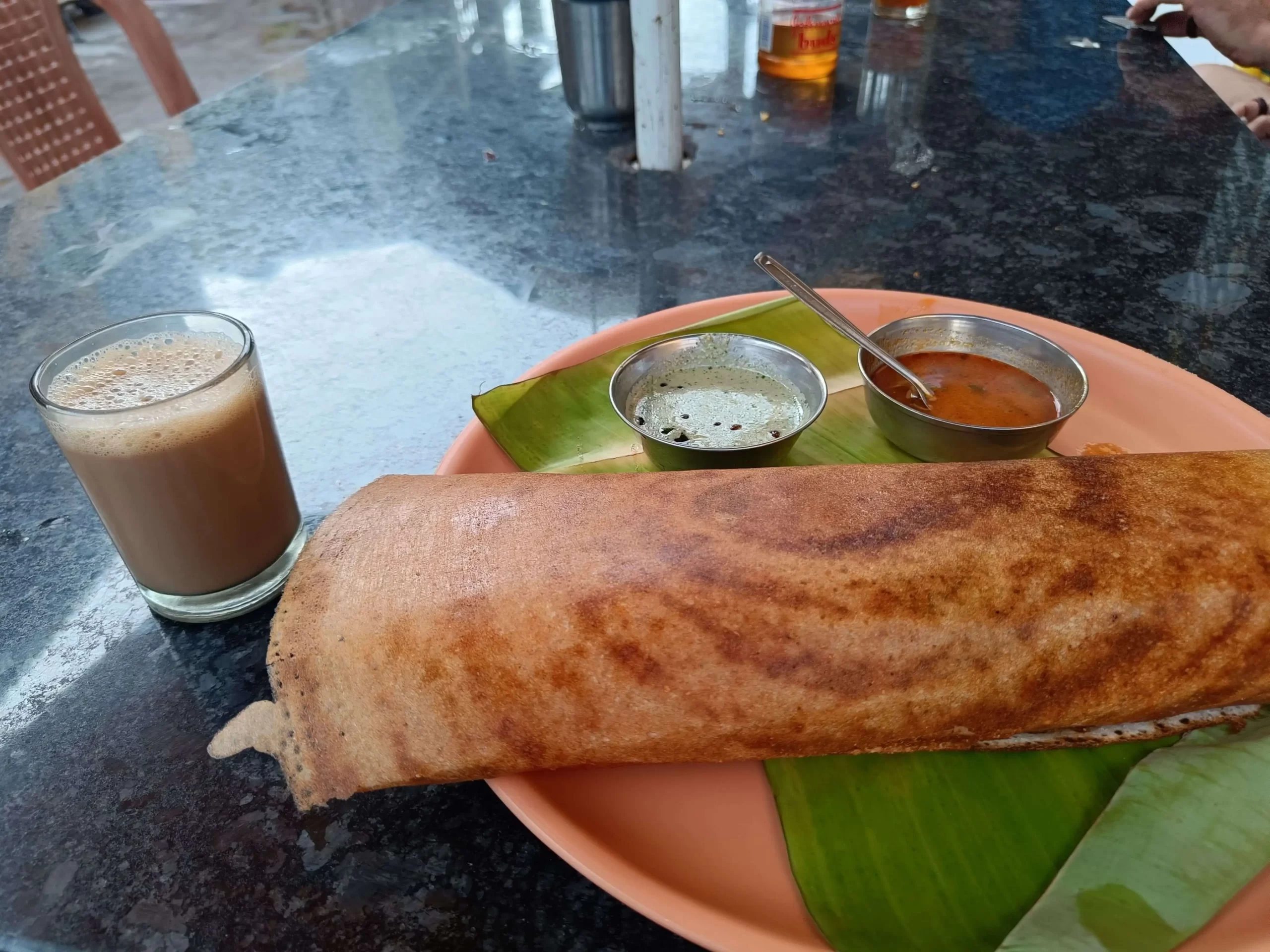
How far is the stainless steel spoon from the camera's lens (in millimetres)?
1374

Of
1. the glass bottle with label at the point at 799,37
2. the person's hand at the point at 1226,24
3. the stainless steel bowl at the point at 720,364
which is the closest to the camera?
the stainless steel bowl at the point at 720,364

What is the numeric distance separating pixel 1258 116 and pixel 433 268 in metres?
3.01

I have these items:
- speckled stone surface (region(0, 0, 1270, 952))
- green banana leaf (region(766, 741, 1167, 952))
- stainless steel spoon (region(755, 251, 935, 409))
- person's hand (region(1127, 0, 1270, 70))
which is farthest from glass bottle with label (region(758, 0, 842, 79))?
green banana leaf (region(766, 741, 1167, 952))

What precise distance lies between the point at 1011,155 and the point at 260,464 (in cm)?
216

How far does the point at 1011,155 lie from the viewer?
236cm

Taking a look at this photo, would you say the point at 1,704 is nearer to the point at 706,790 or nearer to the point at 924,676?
the point at 706,790

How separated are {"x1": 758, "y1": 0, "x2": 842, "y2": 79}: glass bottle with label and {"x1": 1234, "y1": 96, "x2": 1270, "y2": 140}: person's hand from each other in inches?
57.6

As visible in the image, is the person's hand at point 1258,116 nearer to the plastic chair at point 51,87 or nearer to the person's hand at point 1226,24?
the person's hand at point 1226,24

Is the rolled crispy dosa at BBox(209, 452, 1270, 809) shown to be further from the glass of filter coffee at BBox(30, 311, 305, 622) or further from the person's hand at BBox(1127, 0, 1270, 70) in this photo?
the person's hand at BBox(1127, 0, 1270, 70)

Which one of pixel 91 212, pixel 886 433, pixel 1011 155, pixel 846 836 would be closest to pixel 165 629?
pixel 846 836

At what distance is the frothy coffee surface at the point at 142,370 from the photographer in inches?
39.6

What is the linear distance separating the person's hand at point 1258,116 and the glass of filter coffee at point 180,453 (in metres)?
3.32

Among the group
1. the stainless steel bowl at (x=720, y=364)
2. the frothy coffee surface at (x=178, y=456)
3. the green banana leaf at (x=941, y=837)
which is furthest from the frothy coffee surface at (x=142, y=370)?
the green banana leaf at (x=941, y=837)

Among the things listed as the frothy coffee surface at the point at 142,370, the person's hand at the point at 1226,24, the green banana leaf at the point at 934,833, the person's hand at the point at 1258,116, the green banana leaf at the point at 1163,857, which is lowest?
the person's hand at the point at 1258,116
